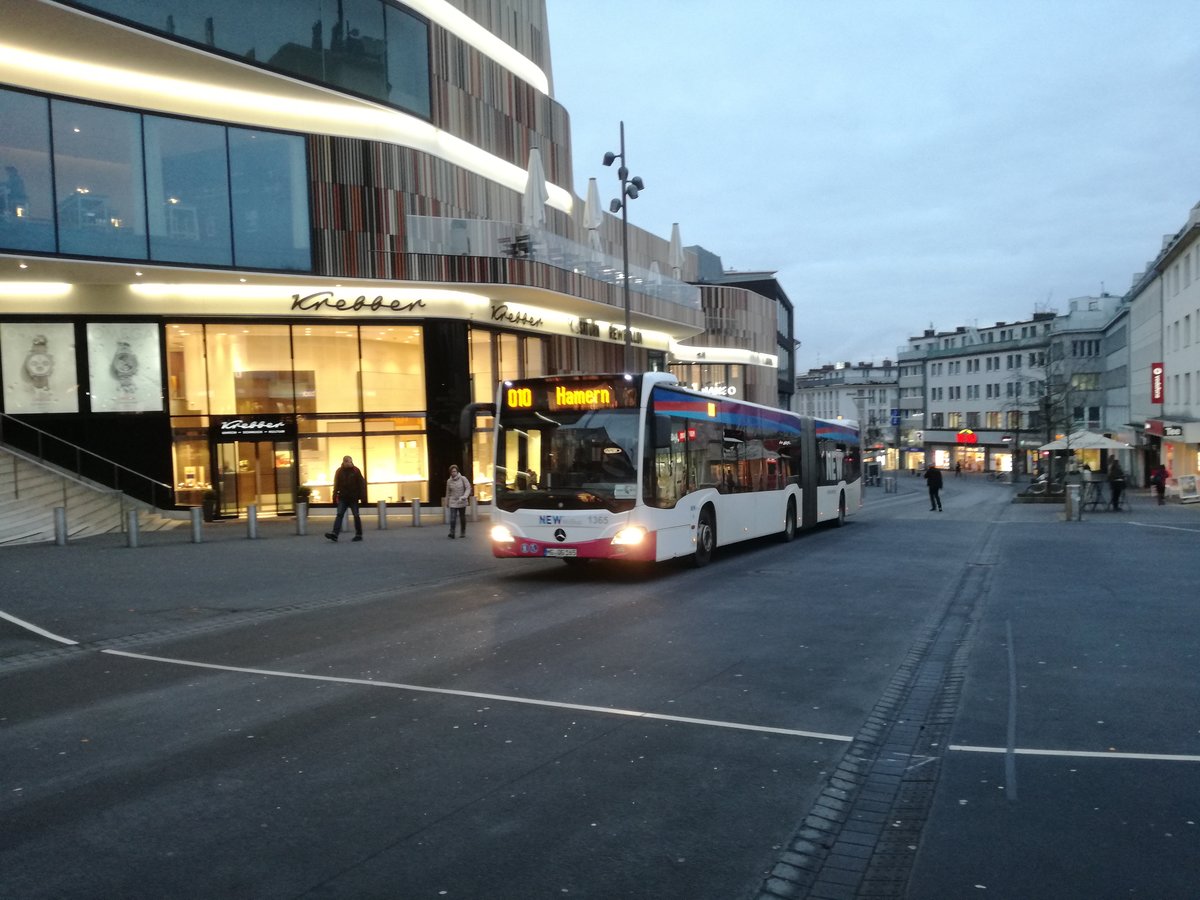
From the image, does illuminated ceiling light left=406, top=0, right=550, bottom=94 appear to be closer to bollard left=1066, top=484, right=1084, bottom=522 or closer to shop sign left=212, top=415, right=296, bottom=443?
shop sign left=212, top=415, right=296, bottom=443

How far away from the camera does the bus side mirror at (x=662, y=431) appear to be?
1470 centimetres

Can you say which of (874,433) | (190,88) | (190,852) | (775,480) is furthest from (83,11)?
(874,433)

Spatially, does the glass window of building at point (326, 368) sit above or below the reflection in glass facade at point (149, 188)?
below

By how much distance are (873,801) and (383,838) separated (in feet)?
8.61

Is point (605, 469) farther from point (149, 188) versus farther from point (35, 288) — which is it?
point (35, 288)

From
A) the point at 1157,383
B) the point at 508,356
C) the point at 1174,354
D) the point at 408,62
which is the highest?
the point at 408,62

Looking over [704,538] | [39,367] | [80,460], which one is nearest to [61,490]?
[80,460]

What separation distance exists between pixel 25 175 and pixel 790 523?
18540mm

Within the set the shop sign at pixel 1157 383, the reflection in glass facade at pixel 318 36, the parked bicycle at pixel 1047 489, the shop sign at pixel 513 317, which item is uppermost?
the reflection in glass facade at pixel 318 36

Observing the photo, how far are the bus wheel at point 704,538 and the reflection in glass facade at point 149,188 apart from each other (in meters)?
14.6

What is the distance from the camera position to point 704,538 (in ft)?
55.1

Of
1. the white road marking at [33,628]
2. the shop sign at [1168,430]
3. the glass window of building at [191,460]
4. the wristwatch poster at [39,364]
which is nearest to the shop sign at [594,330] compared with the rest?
the glass window of building at [191,460]

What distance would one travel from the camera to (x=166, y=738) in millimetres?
6770

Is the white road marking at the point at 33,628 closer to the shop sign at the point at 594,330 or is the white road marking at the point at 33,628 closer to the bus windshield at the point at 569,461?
the bus windshield at the point at 569,461
